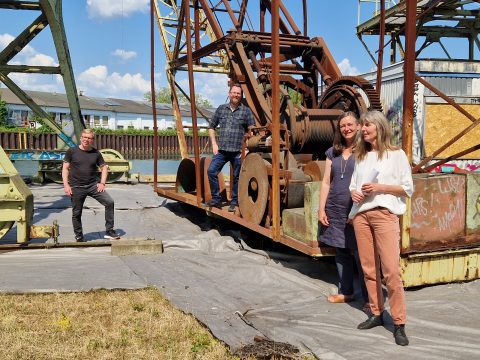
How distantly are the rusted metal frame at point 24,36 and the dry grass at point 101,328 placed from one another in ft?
28.5

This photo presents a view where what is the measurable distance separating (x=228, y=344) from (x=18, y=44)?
1063 cm

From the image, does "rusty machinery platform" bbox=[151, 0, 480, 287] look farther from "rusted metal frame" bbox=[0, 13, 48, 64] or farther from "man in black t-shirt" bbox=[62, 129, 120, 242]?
"rusted metal frame" bbox=[0, 13, 48, 64]

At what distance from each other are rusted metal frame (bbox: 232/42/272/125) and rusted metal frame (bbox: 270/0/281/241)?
1.30 meters

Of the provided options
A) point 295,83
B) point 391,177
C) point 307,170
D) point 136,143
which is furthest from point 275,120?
point 136,143

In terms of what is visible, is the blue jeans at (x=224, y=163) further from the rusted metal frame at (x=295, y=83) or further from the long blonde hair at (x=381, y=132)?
the long blonde hair at (x=381, y=132)

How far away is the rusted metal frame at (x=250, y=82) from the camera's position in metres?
6.46

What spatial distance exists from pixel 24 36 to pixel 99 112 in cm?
5462

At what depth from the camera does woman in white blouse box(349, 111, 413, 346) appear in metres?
3.39

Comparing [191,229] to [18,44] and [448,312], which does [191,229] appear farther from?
[18,44]

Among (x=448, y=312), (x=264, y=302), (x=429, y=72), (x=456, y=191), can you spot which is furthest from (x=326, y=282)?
(x=429, y=72)

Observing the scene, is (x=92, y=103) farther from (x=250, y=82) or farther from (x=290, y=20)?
(x=250, y=82)

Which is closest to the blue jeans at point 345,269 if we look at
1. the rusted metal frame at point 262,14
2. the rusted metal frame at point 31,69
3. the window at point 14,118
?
the rusted metal frame at point 262,14

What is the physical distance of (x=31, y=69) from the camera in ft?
37.7

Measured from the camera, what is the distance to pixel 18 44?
37.7ft
